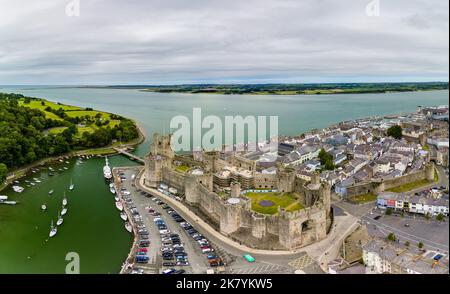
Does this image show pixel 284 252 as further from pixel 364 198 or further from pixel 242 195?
pixel 364 198

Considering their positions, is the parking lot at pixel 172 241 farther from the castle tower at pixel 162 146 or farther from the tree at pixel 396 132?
the tree at pixel 396 132

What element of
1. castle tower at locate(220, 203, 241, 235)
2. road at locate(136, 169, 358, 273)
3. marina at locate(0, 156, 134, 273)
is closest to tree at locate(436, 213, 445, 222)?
road at locate(136, 169, 358, 273)

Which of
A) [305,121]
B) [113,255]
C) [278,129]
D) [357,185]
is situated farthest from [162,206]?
[305,121]

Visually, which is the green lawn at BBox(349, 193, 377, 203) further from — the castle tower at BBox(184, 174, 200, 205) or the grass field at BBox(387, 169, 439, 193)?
the castle tower at BBox(184, 174, 200, 205)

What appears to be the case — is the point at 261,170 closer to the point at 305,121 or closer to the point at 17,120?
the point at 17,120

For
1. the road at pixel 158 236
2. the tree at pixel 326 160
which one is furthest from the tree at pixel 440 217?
the road at pixel 158 236

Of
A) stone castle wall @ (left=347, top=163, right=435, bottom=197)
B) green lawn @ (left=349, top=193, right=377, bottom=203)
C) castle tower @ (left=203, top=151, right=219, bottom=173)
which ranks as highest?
castle tower @ (left=203, top=151, right=219, bottom=173)

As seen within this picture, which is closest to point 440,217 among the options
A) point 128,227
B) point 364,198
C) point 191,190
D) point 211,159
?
point 364,198
